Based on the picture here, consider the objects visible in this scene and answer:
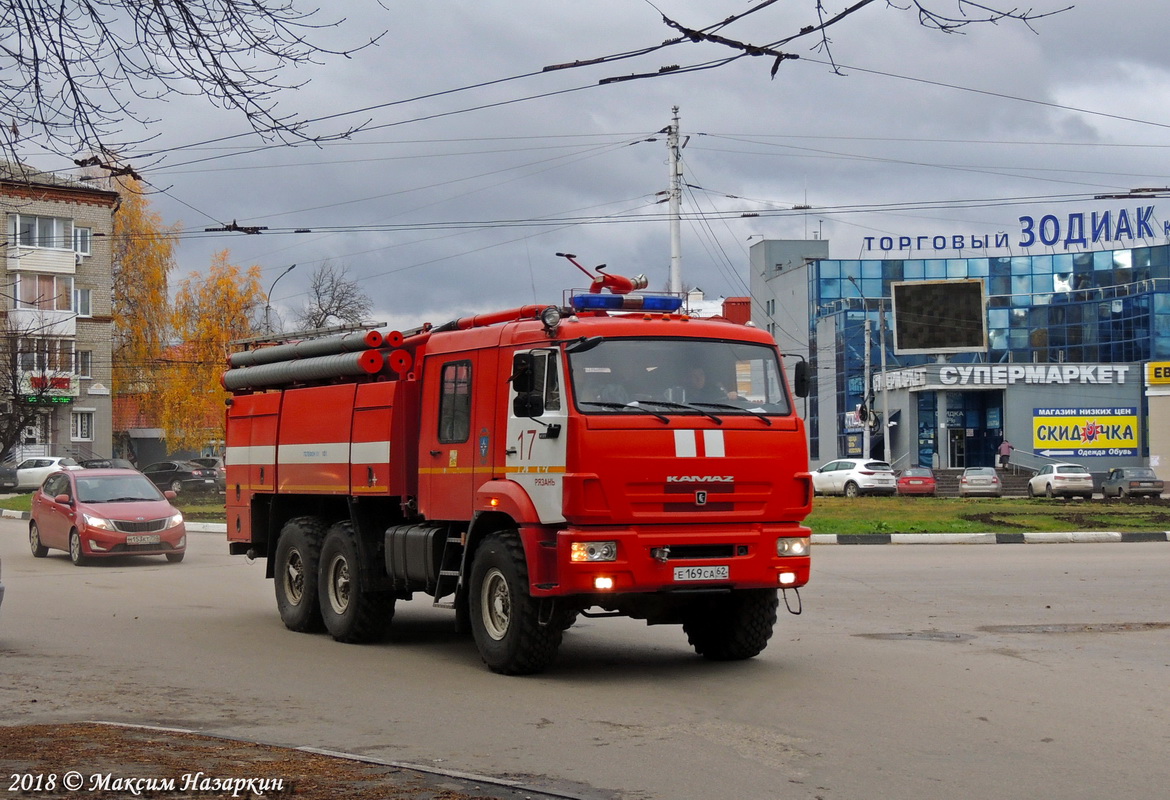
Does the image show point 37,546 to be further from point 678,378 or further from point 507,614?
point 678,378

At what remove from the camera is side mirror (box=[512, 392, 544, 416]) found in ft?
32.9

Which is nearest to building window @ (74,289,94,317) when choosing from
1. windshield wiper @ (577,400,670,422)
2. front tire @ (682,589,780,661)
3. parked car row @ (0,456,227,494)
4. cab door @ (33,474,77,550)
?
parked car row @ (0,456,227,494)

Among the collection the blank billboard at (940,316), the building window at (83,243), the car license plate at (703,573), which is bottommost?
the car license plate at (703,573)

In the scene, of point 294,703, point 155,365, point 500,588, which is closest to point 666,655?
point 500,588

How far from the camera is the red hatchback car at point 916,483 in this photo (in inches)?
2057

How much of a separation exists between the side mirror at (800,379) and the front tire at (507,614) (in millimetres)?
2628

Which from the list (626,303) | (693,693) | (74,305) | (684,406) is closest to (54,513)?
(626,303)

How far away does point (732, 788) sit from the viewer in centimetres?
652

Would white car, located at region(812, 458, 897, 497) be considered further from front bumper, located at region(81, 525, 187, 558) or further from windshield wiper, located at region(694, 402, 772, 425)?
windshield wiper, located at region(694, 402, 772, 425)

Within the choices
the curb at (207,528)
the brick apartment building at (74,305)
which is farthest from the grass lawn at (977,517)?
the brick apartment building at (74,305)

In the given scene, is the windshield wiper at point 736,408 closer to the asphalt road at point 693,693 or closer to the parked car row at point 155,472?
the asphalt road at point 693,693

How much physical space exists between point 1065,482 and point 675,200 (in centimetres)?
2532

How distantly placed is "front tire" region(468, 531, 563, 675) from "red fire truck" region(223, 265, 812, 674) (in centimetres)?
2

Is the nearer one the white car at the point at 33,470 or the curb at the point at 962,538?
the curb at the point at 962,538
